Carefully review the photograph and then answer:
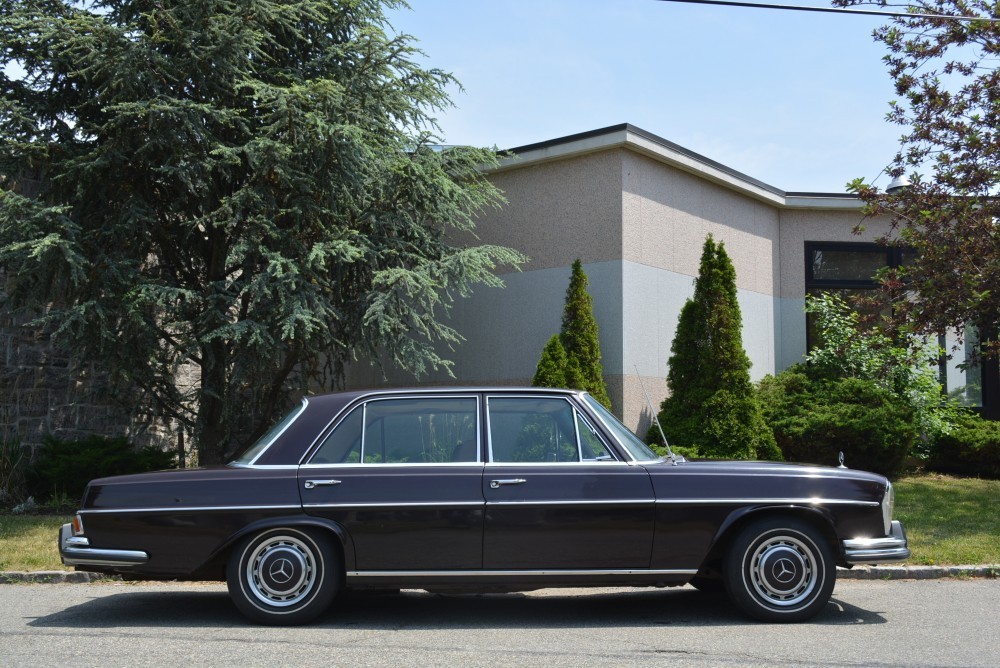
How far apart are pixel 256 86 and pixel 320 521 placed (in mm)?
7460

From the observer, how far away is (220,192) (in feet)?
43.5

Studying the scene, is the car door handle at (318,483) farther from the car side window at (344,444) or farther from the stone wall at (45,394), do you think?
the stone wall at (45,394)

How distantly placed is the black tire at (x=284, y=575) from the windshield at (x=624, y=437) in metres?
2.01

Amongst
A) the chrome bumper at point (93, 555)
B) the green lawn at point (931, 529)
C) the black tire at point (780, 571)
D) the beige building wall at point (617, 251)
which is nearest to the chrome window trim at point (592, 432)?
the black tire at point (780, 571)

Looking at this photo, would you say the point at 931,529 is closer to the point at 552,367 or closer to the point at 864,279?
the point at 552,367

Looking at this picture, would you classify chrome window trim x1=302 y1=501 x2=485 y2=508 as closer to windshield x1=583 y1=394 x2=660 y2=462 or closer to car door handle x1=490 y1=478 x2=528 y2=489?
car door handle x1=490 y1=478 x2=528 y2=489

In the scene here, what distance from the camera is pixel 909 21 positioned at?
13.6 metres

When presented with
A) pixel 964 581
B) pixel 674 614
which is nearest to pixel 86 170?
pixel 674 614

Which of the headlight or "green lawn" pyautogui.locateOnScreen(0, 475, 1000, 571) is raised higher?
the headlight

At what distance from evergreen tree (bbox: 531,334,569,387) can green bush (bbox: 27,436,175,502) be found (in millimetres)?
5710

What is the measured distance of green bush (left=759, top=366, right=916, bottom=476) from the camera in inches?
560

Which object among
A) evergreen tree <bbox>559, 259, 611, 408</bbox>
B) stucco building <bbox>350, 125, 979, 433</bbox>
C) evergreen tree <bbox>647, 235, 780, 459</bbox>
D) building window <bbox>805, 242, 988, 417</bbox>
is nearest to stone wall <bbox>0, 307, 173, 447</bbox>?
stucco building <bbox>350, 125, 979, 433</bbox>

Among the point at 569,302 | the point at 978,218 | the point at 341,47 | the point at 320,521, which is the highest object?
the point at 341,47

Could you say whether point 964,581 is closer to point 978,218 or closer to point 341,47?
point 978,218
